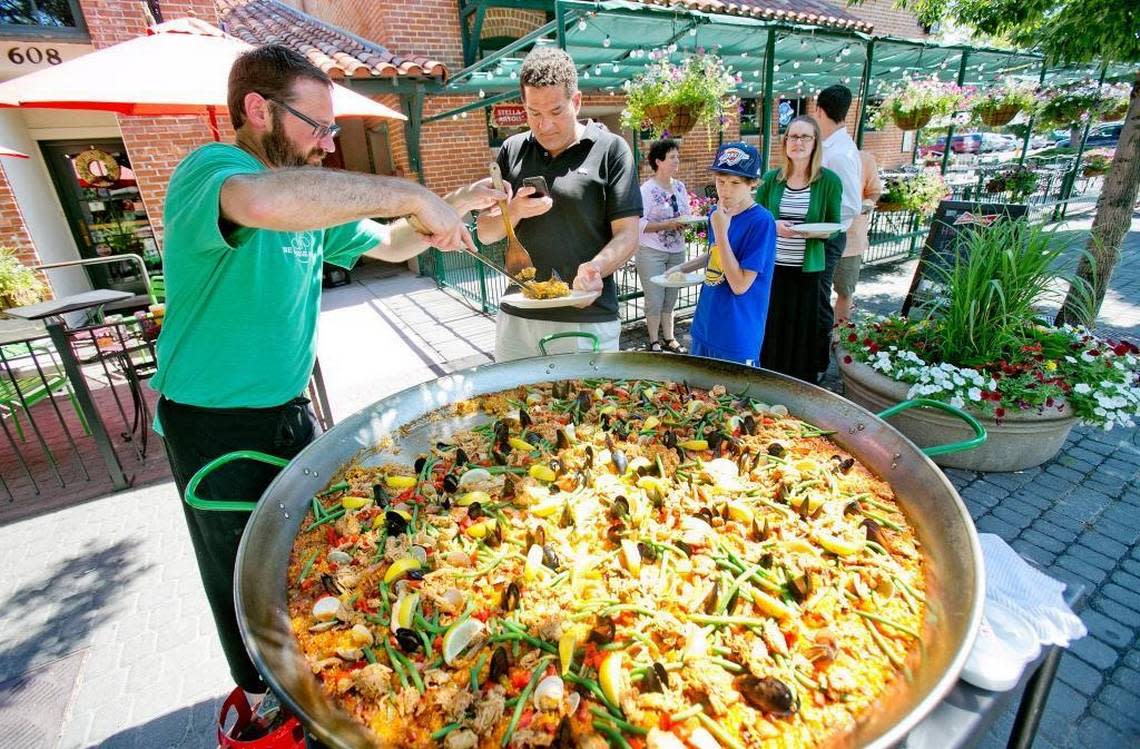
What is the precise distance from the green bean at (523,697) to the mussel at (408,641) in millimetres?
283

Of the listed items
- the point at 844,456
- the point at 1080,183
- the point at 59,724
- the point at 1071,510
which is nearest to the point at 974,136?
the point at 1080,183

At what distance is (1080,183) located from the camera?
1894cm

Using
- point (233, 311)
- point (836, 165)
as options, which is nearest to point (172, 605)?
point (233, 311)

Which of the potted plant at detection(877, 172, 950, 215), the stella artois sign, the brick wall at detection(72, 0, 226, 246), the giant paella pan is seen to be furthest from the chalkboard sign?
the brick wall at detection(72, 0, 226, 246)

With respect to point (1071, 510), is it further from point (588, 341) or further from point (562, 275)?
point (562, 275)

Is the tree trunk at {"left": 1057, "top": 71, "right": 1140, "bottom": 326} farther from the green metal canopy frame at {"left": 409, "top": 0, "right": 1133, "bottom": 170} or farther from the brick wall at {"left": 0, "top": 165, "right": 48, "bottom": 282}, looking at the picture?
the brick wall at {"left": 0, "top": 165, "right": 48, "bottom": 282}

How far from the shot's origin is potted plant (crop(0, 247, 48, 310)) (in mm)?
6582

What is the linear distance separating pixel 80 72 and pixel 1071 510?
24.3ft

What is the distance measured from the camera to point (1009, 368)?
12.6ft

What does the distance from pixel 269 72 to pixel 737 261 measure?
2762 mm

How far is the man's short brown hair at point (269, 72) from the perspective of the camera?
173cm

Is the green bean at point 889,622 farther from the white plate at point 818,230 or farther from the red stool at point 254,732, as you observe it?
the white plate at point 818,230

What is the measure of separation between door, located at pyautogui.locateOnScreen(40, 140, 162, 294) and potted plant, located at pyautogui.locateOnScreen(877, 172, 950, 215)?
483 inches

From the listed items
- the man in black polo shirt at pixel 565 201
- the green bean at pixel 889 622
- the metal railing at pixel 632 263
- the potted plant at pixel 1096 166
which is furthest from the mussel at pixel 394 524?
the potted plant at pixel 1096 166
